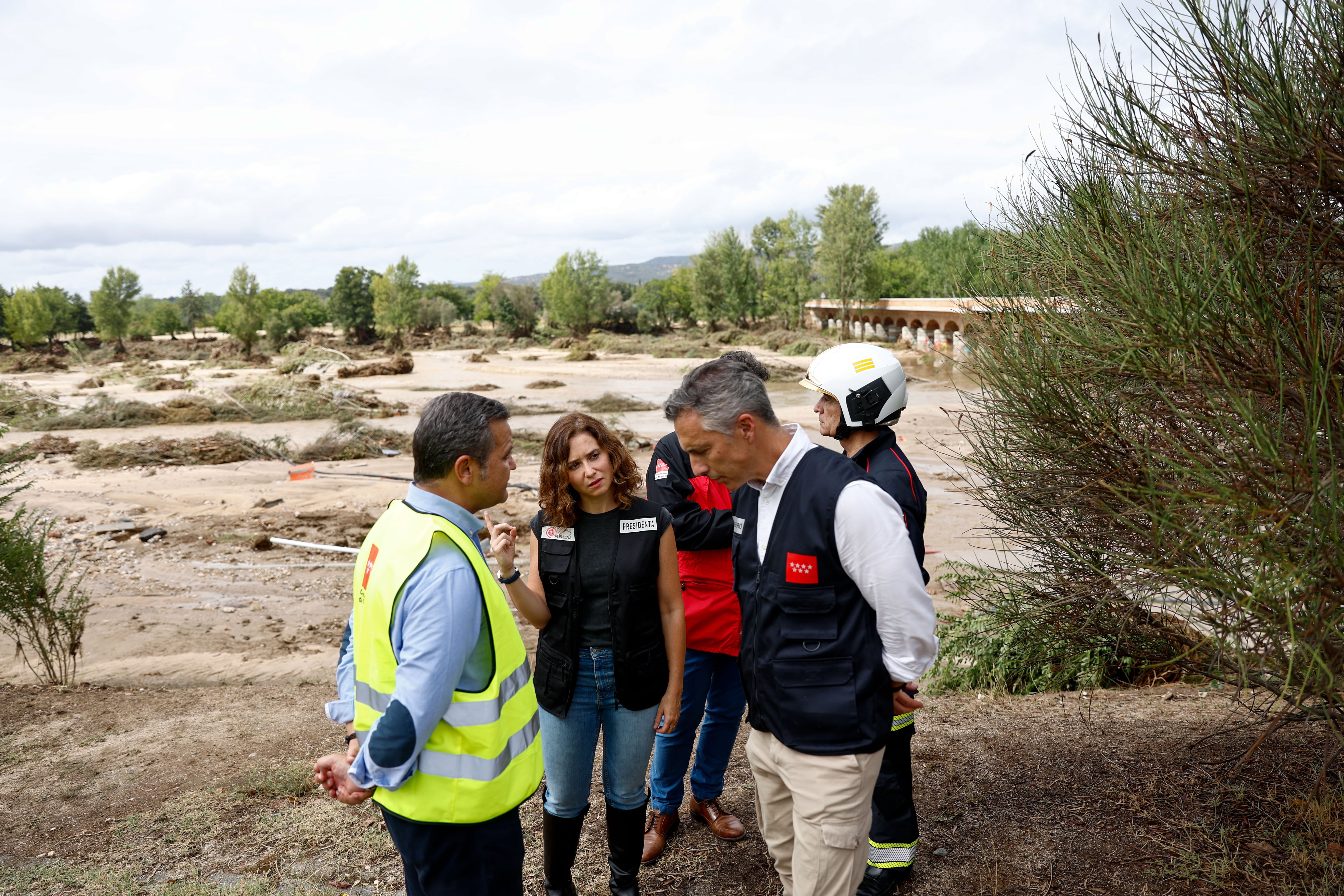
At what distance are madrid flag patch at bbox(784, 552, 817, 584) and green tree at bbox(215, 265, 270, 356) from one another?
58.5m

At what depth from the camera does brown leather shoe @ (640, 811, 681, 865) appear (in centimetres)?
354

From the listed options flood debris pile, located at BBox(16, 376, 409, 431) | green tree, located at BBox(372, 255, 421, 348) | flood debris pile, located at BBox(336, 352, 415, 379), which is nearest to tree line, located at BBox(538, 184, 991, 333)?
green tree, located at BBox(372, 255, 421, 348)

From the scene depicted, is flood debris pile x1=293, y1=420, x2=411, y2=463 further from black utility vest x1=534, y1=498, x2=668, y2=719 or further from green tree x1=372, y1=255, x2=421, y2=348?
green tree x1=372, y1=255, x2=421, y2=348

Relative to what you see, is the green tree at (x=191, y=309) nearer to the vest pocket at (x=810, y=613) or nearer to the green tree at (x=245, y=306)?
the green tree at (x=245, y=306)

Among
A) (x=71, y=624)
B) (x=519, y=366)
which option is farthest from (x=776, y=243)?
(x=71, y=624)

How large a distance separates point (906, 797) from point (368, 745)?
2.14 metres

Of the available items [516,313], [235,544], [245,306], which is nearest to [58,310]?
[245,306]

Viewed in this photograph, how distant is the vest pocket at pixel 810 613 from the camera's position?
2.30m

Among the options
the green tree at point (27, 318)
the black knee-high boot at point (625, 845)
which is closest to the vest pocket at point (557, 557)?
the black knee-high boot at point (625, 845)

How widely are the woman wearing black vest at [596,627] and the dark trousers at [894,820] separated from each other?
0.87m

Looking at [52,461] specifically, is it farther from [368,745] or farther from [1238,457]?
[1238,457]

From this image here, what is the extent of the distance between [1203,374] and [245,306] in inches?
2343

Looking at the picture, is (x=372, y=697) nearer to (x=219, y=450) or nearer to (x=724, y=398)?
(x=724, y=398)

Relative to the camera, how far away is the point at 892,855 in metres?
3.19
